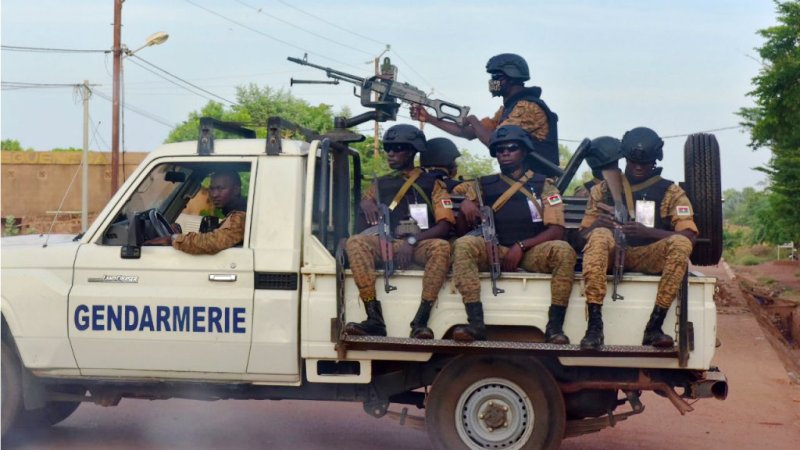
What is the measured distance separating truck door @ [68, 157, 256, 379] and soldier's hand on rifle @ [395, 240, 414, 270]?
0.88 meters

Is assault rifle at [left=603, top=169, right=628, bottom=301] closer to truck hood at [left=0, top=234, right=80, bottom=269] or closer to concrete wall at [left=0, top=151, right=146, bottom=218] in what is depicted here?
truck hood at [left=0, top=234, right=80, bottom=269]

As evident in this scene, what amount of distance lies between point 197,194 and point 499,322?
7.64 feet

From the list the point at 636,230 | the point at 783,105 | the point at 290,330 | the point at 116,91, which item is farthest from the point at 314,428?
the point at 116,91

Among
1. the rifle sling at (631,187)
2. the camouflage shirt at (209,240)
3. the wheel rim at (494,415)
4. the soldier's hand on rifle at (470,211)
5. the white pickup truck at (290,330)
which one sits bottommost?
the wheel rim at (494,415)

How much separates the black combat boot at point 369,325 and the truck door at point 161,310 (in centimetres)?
63

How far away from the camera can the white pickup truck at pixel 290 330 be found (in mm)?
6352

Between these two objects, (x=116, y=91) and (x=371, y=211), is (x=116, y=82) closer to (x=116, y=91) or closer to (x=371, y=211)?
(x=116, y=91)

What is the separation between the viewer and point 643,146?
6809mm

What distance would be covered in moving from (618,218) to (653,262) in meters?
0.34

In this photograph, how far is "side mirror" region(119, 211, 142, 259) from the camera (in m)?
6.61

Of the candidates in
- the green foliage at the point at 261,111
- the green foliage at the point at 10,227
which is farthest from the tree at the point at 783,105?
the green foliage at the point at 10,227

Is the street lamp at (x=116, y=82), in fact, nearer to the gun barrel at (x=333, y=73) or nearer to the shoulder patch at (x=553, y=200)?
the gun barrel at (x=333, y=73)

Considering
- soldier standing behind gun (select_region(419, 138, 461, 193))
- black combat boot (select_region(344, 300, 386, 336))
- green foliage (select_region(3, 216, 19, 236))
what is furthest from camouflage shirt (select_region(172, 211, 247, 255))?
green foliage (select_region(3, 216, 19, 236))

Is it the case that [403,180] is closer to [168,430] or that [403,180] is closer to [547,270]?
[547,270]
